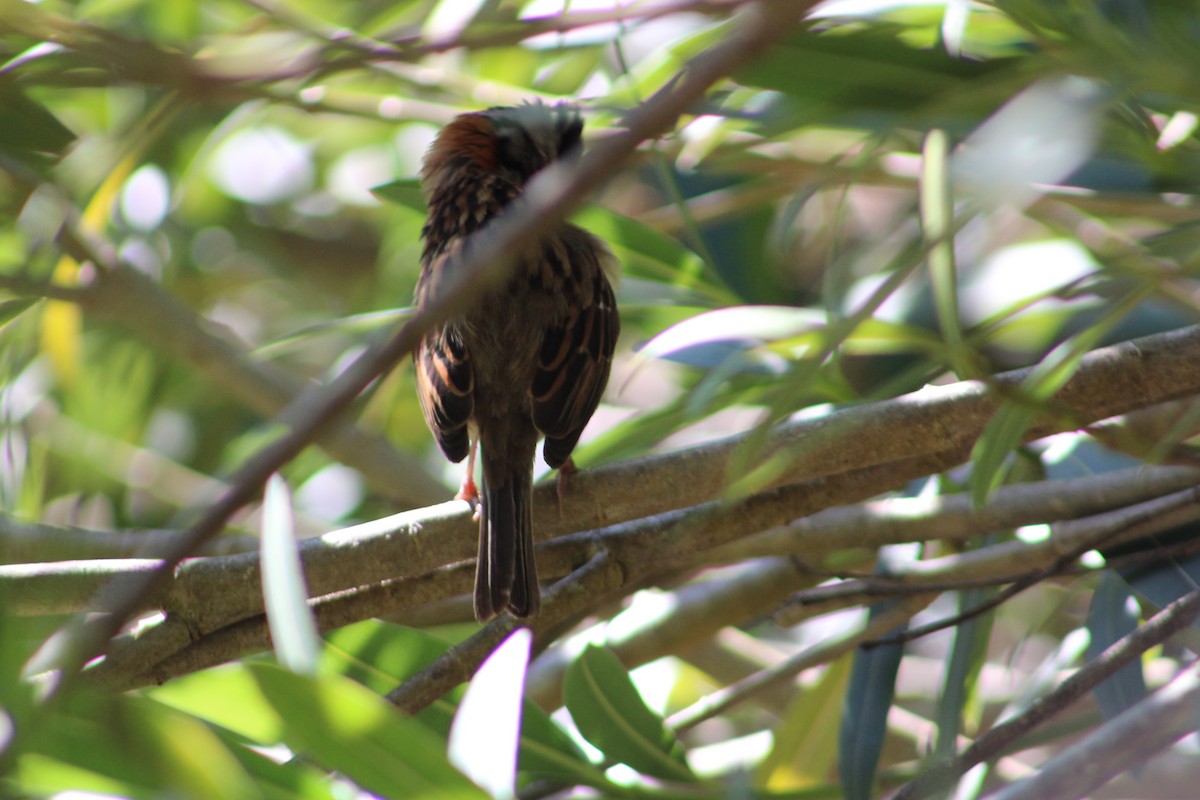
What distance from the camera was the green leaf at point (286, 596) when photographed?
1.17 m

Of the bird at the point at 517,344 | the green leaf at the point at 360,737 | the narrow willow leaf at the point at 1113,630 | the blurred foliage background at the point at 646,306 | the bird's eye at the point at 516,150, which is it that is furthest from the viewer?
the bird's eye at the point at 516,150

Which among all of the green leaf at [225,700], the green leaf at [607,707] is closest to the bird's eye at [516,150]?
the green leaf at [607,707]

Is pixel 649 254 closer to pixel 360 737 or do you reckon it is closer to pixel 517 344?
pixel 517 344

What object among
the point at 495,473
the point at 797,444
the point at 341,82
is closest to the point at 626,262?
the point at 495,473

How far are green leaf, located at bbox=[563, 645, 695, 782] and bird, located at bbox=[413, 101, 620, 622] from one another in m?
0.28

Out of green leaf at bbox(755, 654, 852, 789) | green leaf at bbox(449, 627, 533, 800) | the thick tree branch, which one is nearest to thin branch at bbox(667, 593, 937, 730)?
green leaf at bbox(755, 654, 852, 789)

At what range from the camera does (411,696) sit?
200 centimetres

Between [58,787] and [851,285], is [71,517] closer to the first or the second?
[851,285]

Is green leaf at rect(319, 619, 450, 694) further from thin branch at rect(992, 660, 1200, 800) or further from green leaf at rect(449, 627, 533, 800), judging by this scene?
thin branch at rect(992, 660, 1200, 800)

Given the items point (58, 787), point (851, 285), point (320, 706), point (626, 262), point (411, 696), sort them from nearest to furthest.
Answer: point (320, 706) → point (58, 787) → point (411, 696) → point (626, 262) → point (851, 285)

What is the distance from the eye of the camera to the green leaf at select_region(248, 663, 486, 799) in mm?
1231

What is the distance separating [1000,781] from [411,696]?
6.83 feet

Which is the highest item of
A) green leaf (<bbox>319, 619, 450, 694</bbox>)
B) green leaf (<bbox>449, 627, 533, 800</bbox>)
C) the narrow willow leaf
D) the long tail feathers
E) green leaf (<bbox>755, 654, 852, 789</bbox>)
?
green leaf (<bbox>449, 627, 533, 800</bbox>)

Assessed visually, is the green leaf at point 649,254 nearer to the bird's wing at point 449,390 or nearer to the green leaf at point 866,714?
the bird's wing at point 449,390
